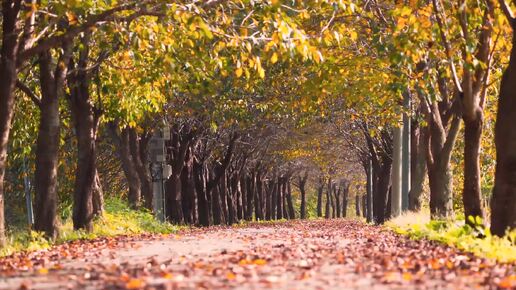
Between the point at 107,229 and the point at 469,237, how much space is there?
381 inches

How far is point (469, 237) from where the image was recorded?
1353 cm

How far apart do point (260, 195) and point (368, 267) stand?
55.2 m

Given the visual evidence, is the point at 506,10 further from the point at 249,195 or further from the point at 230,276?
the point at 249,195

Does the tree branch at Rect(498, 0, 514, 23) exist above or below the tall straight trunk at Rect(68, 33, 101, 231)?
above

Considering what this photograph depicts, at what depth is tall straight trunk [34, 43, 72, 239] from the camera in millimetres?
16062

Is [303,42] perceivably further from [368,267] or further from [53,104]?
[53,104]

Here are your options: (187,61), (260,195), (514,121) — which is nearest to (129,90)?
(187,61)

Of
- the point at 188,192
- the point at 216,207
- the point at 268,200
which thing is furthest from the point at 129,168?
the point at 268,200

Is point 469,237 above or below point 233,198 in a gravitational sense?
above

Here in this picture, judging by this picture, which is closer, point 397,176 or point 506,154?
point 506,154

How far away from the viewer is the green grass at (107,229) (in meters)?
14.5

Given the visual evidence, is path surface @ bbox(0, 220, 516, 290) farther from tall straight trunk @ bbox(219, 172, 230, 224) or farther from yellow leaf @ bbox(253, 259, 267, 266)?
tall straight trunk @ bbox(219, 172, 230, 224)

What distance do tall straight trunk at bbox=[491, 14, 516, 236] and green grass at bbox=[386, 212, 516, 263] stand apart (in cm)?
28

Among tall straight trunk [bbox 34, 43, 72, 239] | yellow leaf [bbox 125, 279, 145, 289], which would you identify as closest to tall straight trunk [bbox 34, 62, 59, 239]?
tall straight trunk [bbox 34, 43, 72, 239]
